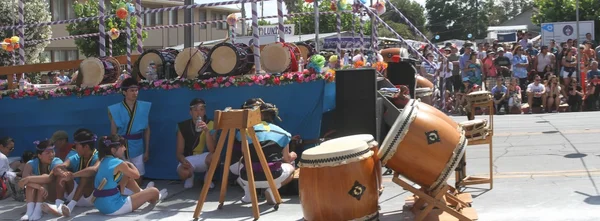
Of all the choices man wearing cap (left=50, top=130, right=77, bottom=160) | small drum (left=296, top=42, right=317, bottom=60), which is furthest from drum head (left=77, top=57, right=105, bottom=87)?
small drum (left=296, top=42, right=317, bottom=60)

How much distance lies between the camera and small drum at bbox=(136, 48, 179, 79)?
10.6 m

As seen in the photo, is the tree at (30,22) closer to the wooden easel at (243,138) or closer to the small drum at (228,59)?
the small drum at (228,59)

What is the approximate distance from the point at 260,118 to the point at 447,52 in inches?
573

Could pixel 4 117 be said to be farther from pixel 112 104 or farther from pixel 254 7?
pixel 254 7

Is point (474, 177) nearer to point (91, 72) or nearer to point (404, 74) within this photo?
point (404, 74)

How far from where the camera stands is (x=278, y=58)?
10102 mm

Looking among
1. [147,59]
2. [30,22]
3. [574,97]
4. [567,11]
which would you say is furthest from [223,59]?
[567,11]

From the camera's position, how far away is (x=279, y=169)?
855cm

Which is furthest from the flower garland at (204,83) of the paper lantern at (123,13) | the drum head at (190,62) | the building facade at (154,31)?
the building facade at (154,31)

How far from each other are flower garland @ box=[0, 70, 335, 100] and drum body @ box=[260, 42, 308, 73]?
337 millimetres

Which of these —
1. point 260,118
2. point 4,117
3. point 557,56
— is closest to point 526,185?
point 260,118

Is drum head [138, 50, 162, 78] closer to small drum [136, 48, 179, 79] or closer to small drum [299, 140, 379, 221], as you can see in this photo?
small drum [136, 48, 179, 79]

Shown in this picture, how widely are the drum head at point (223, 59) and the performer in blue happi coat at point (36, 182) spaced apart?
8.02 ft

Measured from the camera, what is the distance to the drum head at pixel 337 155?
664 cm
